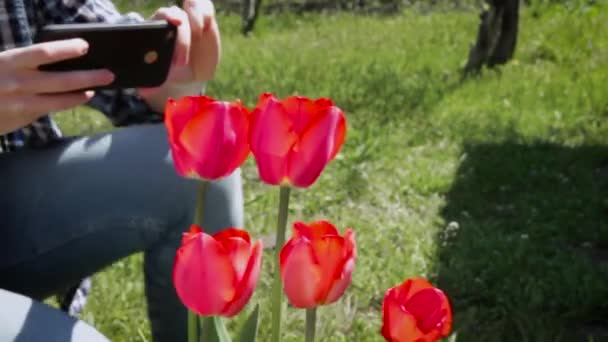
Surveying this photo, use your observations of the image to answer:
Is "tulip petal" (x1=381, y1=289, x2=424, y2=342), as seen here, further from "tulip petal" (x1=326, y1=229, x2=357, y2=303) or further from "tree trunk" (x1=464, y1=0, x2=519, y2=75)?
"tree trunk" (x1=464, y1=0, x2=519, y2=75)

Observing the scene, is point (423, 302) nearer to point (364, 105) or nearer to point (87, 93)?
point (87, 93)

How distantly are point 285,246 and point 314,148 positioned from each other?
92mm

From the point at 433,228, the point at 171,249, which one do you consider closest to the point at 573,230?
the point at 433,228

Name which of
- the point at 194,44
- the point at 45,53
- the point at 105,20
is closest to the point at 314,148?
the point at 45,53

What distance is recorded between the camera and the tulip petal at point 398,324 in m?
0.92

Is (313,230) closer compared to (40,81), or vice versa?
(313,230)

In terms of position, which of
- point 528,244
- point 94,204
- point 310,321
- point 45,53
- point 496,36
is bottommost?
point 496,36

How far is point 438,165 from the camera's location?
464 centimetres

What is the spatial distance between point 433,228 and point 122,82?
2.52 metres

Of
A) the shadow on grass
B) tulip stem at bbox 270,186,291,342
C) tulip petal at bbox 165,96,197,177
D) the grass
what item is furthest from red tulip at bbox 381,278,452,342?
the shadow on grass

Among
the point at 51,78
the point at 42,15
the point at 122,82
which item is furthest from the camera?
the point at 42,15

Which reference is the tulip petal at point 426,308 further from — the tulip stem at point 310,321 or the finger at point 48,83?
the finger at point 48,83

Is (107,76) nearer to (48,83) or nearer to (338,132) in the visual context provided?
(48,83)

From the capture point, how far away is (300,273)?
2.97 ft
